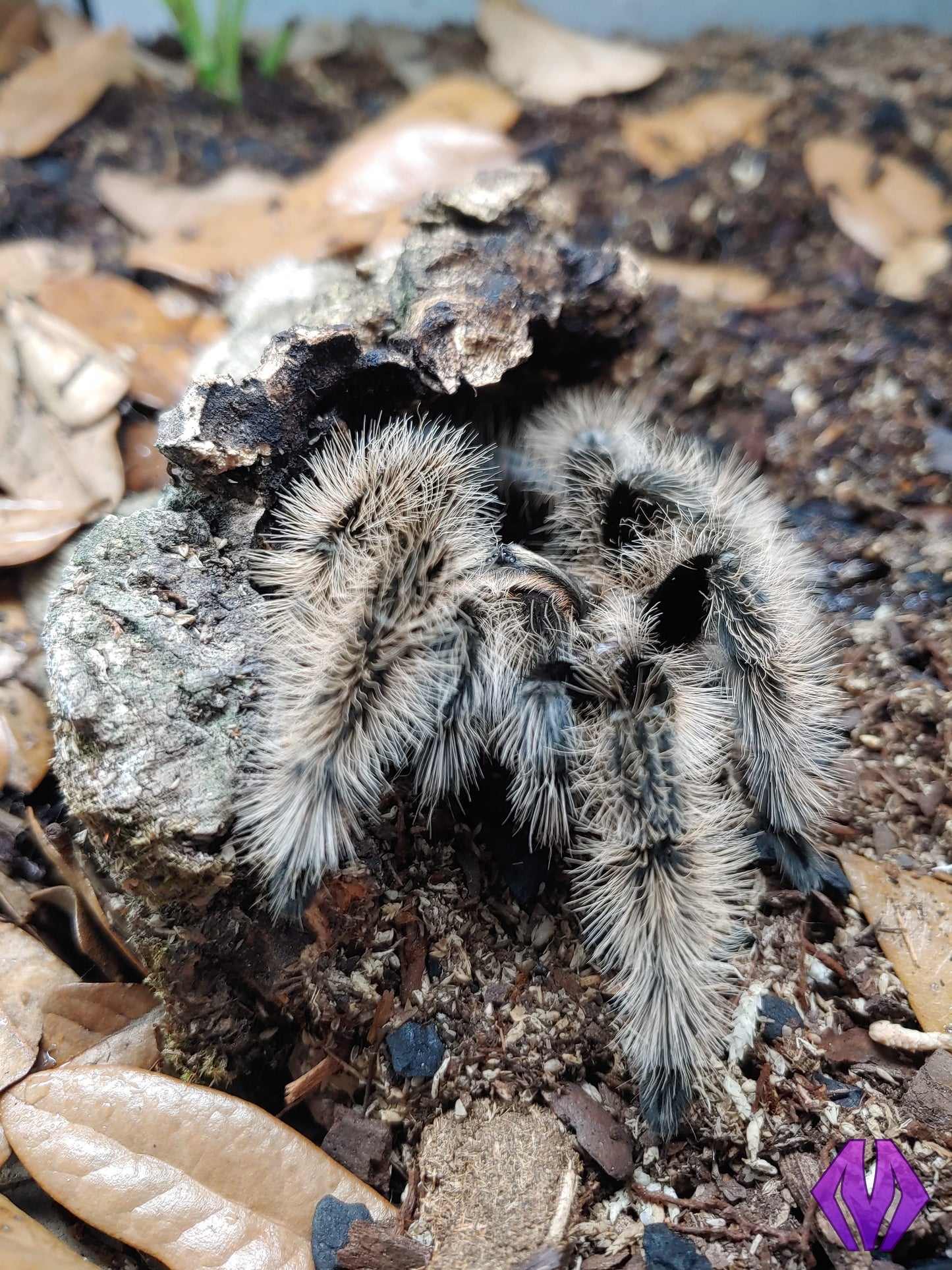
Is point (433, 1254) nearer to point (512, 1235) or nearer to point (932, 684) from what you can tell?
point (512, 1235)

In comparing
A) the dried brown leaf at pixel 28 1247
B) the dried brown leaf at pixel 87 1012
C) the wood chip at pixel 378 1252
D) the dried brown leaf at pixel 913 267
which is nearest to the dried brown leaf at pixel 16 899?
the dried brown leaf at pixel 87 1012

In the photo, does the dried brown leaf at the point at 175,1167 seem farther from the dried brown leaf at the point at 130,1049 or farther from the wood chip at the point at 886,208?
the wood chip at the point at 886,208

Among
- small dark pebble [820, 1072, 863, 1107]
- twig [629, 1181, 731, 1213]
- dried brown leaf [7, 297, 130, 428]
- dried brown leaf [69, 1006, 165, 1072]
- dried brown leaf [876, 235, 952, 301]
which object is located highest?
dried brown leaf [876, 235, 952, 301]

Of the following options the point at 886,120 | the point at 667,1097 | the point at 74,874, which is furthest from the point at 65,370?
the point at 886,120

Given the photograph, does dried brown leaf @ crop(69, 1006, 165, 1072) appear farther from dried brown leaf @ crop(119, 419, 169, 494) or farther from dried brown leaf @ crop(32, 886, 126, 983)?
dried brown leaf @ crop(119, 419, 169, 494)

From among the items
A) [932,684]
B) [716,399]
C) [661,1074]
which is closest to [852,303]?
[716,399]

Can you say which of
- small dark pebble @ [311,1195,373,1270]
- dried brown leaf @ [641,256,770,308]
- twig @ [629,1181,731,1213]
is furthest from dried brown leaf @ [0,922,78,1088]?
dried brown leaf @ [641,256,770,308]
